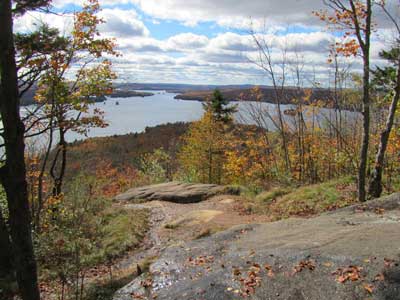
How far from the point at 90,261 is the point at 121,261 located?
0.69 metres

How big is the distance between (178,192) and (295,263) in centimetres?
1054

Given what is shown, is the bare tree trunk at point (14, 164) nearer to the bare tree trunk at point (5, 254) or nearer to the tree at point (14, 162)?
the tree at point (14, 162)

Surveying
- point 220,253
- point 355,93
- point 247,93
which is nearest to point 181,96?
point 247,93

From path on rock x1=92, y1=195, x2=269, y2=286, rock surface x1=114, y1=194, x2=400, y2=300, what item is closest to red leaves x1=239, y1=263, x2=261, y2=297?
rock surface x1=114, y1=194, x2=400, y2=300

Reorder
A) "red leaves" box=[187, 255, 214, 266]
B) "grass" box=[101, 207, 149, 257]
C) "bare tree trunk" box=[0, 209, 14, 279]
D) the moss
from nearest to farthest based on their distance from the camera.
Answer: "red leaves" box=[187, 255, 214, 266] < "bare tree trunk" box=[0, 209, 14, 279] < "grass" box=[101, 207, 149, 257] < the moss

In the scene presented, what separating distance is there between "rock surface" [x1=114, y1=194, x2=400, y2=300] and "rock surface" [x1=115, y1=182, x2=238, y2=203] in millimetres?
7644

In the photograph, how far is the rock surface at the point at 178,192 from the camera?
47.2 ft

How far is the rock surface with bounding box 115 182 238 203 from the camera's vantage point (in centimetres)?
1440

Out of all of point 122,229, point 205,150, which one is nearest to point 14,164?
point 122,229

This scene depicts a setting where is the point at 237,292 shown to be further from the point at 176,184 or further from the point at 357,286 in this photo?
the point at 176,184

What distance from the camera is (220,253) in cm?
581

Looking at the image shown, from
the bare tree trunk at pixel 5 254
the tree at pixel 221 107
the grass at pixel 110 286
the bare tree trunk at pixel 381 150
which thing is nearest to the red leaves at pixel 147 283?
the grass at pixel 110 286

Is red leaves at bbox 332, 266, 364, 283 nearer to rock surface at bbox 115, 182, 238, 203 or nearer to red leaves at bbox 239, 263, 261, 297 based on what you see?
red leaves at bbox 239, 263, 261, 297

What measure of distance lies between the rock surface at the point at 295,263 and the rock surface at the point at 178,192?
7644mm
